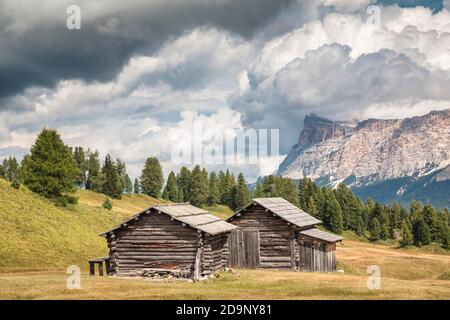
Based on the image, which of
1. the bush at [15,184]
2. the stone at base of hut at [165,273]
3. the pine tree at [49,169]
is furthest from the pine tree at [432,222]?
the stone at base of hut at [165,273]

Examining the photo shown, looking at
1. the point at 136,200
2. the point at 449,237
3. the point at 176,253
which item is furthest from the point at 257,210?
the point at 136,200

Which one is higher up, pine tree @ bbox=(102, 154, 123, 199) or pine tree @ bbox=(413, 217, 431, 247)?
pine tree @ bbox=(102, 154, 123, 199)

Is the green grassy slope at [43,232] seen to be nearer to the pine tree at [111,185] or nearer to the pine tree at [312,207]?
the pine tree at [111,185]

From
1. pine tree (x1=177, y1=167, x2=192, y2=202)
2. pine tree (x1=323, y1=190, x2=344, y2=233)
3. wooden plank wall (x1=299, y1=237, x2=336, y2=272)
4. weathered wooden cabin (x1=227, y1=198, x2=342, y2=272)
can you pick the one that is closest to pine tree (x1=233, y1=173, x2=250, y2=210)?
pine tree (x1=177, y1=167, x2=192, y2=202)

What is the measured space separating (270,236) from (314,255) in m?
4.98

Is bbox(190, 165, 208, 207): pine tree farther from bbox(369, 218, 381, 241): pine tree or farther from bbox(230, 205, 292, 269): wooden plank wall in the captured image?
bbox(230, 205, 292, 269): wooden plank wall

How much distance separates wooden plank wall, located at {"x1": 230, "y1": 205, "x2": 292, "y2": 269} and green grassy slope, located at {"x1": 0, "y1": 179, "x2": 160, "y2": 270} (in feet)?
55.9

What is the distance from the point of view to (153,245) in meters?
40.1

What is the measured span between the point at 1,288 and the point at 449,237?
348 feet

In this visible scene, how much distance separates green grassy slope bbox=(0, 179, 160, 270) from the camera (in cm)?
5053

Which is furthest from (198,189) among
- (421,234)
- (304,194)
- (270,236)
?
(270,236)

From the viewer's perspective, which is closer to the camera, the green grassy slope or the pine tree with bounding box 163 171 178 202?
the green grassy slope

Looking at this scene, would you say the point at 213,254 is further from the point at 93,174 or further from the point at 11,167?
the point at 11,167
